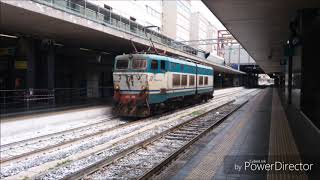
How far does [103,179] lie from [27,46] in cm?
1426

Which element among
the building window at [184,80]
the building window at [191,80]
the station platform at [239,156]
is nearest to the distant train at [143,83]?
the building window at [184,80]

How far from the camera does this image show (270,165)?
7770mm

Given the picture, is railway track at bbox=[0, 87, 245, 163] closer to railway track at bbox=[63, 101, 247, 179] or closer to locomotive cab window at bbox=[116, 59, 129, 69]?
railway track at bbox=[63, 101, 247, 179]

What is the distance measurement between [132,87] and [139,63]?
1254mm

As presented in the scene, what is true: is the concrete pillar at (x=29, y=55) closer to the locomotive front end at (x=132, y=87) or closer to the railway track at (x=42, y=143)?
the locomotive front end at (x=132, y=87)

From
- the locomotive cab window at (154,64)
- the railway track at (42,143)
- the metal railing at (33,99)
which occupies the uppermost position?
the locomotive cab window at (154,64)

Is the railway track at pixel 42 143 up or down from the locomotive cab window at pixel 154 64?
down

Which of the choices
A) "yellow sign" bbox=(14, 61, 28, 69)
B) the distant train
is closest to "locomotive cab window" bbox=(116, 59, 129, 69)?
the distant train

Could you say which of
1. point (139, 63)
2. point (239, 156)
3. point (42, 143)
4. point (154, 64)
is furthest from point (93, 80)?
point (239, 156)

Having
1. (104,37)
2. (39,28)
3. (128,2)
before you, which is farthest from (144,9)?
(39,28)

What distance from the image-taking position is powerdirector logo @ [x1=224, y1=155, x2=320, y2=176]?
23.2ft

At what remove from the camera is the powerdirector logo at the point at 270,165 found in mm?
7083

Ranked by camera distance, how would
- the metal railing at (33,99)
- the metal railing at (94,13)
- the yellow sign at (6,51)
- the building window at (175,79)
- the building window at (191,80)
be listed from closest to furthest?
the metal railing at (94,13) → the metal railing at (33,99) → the building window at (175,79) → the yellow sign at (6,51) → the building window at (191,80)

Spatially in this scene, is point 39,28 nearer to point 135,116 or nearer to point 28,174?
point 135,116
